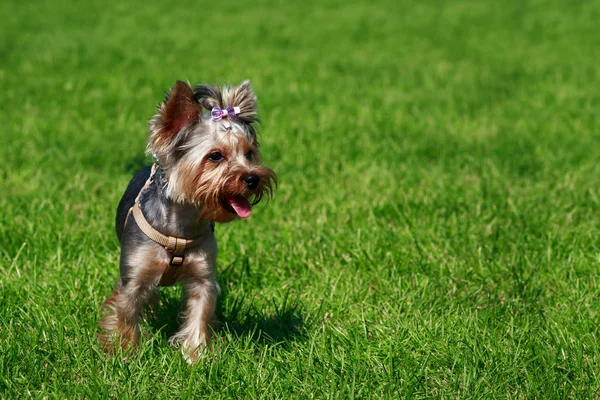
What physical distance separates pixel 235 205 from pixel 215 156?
0.95 ft

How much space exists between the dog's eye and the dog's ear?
22 cm

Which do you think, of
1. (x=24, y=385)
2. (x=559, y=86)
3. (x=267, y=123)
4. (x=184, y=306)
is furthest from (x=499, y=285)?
(x=559, y=86)

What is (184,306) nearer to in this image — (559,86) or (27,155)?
(27,155)

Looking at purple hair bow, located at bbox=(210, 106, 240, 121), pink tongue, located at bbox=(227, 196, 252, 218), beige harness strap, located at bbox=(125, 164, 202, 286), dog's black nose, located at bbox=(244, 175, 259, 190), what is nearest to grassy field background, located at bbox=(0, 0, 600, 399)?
beige harness strap, located at bbox=(125, 164, 202, 286)

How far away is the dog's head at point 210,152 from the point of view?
4297mm

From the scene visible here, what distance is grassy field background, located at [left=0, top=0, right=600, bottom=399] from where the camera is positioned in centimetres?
430

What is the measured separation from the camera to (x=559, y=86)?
1129cm

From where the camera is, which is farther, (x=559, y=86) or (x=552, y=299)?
(x=559, y=86)

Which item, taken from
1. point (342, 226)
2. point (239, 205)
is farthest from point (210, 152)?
point (342, 226)

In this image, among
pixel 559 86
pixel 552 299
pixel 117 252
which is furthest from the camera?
pixel 559 86

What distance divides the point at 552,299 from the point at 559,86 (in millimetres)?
6719

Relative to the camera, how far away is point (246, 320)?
5.03 m

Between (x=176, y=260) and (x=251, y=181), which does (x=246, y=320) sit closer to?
(x=176, y=260)

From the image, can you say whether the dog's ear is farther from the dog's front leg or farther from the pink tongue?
the dog's front leg
